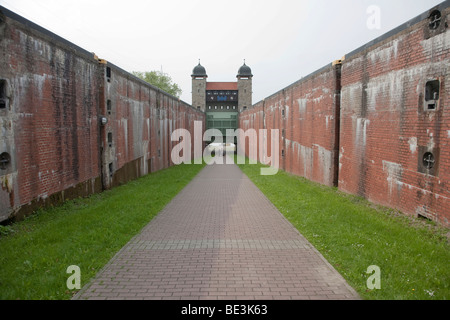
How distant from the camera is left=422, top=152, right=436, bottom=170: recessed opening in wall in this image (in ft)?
23.2

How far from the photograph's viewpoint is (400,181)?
817cm

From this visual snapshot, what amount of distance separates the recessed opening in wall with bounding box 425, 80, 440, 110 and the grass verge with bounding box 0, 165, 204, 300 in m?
6.90

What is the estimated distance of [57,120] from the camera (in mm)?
9195

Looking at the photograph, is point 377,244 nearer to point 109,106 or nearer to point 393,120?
point 393,120

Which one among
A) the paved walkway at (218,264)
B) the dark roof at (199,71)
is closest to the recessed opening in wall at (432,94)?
→ the paved walkway at (218,264)

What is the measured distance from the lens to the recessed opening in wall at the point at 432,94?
7.02m

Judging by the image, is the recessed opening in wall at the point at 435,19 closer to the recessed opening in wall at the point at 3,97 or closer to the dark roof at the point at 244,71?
the recessed opening in wall at the point at 3,97

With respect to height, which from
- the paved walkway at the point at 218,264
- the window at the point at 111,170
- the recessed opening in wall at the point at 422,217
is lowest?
the paved walkway at the point at 218,264

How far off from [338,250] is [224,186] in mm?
8858

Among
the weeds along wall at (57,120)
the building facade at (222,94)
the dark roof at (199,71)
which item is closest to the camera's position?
the weeds along wall at (57,120)

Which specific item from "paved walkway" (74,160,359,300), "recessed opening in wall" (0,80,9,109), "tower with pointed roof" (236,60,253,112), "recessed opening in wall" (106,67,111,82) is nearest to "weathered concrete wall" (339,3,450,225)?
"paved walkway" (74,160,359,300)

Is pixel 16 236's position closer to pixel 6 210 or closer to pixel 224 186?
pixel 6 210

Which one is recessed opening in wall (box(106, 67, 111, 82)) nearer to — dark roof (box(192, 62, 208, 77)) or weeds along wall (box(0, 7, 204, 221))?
weeds along wall (box(0, 7, 204, 221))

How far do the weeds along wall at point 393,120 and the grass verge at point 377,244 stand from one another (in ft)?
1.98
